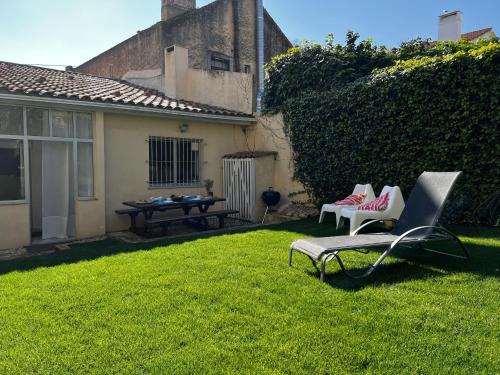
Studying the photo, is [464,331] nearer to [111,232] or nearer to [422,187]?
[422,187]

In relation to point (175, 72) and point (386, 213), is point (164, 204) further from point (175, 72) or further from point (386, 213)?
point (175, 72)

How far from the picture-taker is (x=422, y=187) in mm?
5938

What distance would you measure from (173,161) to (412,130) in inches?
265

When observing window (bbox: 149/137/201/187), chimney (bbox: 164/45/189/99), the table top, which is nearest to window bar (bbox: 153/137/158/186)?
window (bbox: 149/137/201/187)

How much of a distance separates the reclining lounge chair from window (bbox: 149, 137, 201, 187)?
256 inches

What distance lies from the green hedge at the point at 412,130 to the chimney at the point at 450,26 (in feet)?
38.6

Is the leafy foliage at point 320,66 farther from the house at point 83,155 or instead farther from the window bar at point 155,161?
the window bar at point 155,161

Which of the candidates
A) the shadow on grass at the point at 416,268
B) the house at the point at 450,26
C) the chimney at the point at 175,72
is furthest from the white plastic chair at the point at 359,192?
the house at the point at 450,26

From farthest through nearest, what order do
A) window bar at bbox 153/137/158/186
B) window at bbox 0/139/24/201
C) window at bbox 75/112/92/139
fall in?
window bar at bbox 153/137/158/186 → window at bbox 75/112/92/139 → window at bbox 0/139/24/201

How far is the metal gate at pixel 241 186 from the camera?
11.3m

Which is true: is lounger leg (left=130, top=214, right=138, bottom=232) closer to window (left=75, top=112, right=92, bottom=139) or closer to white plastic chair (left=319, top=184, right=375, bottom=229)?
window (left=75, top=112, right=92, bottom=139)

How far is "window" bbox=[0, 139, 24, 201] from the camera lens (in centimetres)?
805

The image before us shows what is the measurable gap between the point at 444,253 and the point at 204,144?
7.96 meters

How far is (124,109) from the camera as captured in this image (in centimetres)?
938
